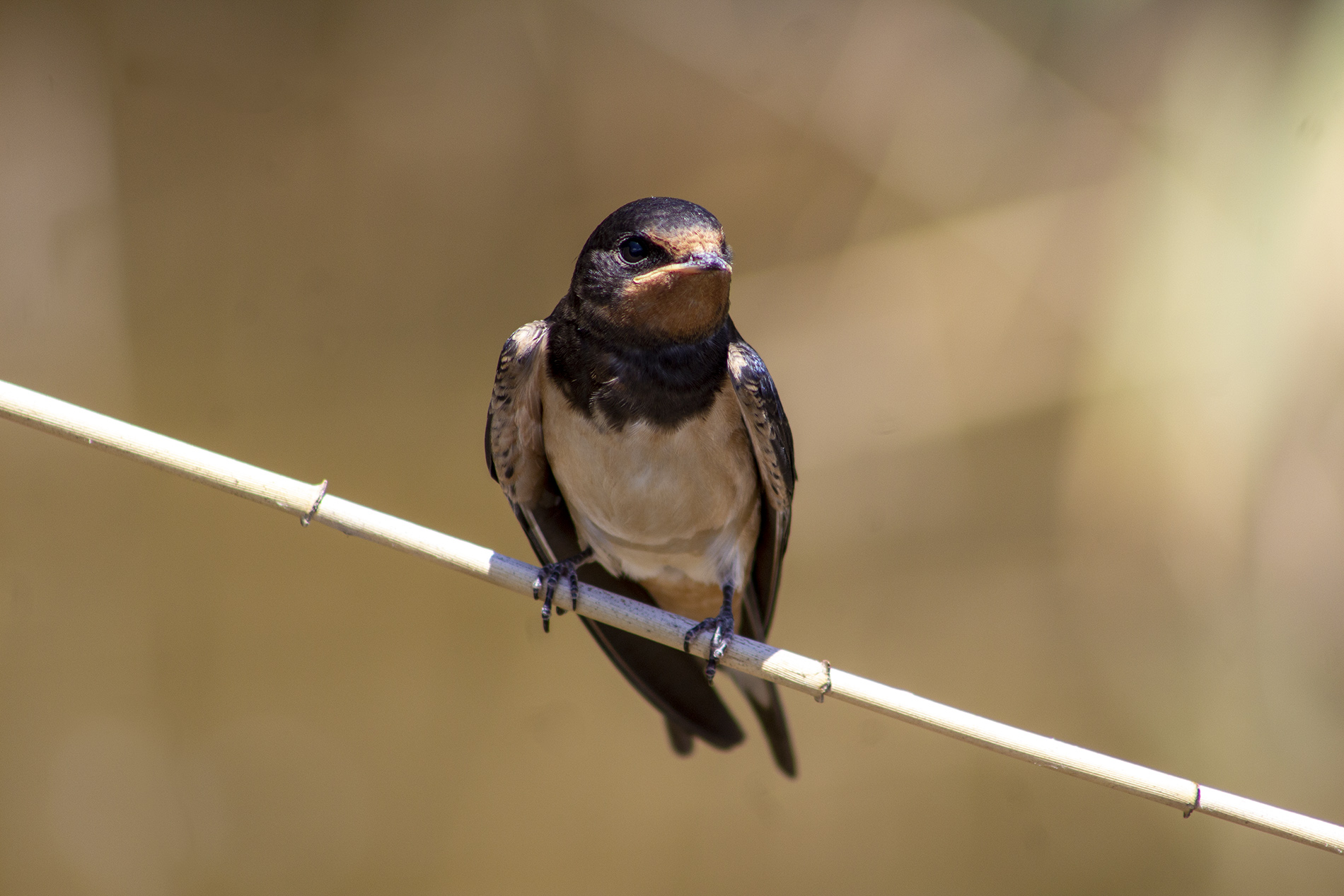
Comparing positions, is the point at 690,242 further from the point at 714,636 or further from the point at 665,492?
the point at 714,636

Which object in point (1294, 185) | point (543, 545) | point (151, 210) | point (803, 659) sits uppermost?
point (1294, 185)

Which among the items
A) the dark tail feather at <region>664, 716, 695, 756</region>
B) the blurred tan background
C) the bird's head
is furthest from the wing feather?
the blurred tan background

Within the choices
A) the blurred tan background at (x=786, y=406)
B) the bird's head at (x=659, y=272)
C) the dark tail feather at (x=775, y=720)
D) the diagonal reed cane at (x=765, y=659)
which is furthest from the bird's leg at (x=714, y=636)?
the blurred tan background at (x=786, y=406)

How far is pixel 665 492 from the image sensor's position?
8.42 ft

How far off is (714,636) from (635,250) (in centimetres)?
98

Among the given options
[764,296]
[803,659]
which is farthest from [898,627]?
[803,659]

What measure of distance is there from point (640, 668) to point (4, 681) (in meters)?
2.89

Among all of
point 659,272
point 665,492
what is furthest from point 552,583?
point 659,272

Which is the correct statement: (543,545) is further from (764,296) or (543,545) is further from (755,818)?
(755,818)

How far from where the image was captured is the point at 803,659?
207 cm

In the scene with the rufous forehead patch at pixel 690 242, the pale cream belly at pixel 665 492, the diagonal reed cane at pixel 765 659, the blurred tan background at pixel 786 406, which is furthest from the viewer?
the blurred tan background at pixel 786 406

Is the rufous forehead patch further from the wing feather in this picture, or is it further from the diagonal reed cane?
the diagonal reed cane

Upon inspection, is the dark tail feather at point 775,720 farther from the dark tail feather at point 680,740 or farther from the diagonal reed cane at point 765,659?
the diagonal reed cane at point 765,659

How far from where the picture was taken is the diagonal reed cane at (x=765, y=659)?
1843 mm
